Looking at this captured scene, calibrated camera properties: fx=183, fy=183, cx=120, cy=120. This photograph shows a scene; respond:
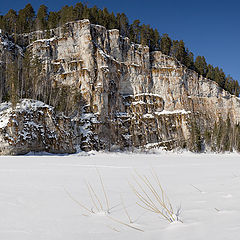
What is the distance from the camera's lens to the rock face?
35.2 meters

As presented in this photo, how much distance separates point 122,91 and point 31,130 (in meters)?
23.8

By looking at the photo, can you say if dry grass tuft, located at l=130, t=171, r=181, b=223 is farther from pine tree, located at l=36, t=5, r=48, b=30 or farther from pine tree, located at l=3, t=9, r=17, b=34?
pine tree, located at l=3, t=9, r=17, b=34

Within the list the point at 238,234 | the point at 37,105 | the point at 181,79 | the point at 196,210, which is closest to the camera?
the point at 238,234

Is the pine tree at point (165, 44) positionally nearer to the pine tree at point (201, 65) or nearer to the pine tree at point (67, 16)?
the pine tree at point (201, 65)

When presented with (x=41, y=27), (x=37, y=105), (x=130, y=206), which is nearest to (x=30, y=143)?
(x=37, y=105)

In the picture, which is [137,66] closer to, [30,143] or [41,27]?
[41,27]

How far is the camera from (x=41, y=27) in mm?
44062

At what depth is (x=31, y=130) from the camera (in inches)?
841

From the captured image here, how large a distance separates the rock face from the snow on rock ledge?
700 cm

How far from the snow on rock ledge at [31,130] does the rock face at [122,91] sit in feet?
23.0

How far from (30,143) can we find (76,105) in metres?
14.8

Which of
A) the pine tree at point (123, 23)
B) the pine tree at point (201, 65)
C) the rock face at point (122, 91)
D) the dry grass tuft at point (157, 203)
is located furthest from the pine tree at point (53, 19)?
the dry grass tuft at point (157, 203)

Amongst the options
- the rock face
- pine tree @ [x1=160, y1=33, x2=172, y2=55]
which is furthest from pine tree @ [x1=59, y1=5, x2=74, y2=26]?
pine tree @ [x1=160, y1=33, x2=172, y2=55]

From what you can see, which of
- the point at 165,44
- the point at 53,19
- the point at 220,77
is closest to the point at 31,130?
the point at 53,19
